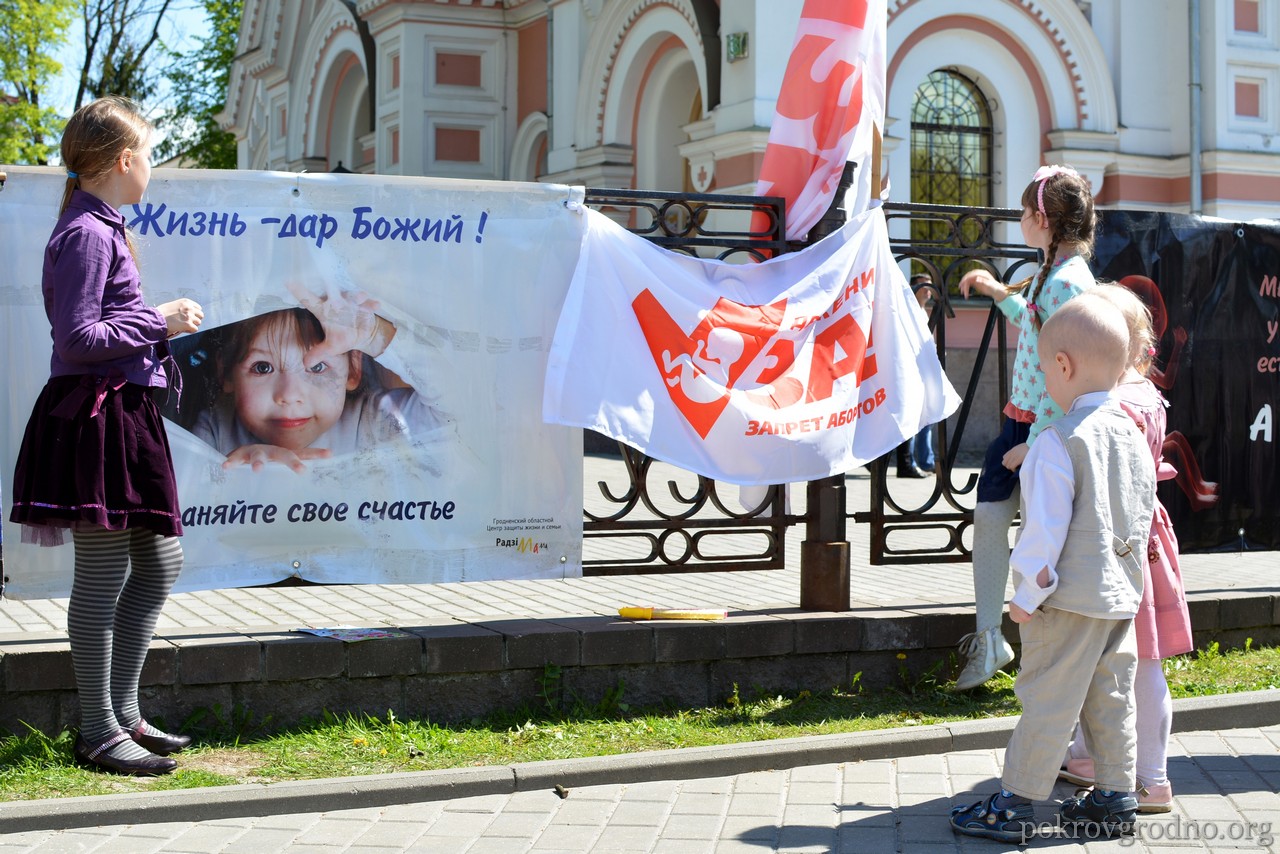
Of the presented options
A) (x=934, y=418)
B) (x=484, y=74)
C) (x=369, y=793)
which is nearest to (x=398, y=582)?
(x=369, y=793)

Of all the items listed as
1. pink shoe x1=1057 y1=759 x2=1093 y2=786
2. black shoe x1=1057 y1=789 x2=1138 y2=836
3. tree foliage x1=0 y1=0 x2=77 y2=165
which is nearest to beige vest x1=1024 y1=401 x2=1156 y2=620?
black shoe x1=1057 y1=789 x2=1138 y2=836

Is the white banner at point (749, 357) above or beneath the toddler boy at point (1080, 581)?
above

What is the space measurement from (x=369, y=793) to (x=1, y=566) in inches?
57.5

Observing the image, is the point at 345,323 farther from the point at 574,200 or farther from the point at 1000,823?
the point at 1000,823

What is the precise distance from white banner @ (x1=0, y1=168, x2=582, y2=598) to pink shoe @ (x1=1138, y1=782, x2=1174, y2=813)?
2.17 metres

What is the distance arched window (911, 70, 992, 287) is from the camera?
18109 millimetres

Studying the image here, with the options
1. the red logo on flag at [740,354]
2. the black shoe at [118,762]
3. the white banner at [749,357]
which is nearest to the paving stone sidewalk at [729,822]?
the black shoe at [118,762]

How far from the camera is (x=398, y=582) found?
18.2 feet

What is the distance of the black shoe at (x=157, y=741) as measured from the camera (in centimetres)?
486

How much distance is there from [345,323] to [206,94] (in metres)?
37.0

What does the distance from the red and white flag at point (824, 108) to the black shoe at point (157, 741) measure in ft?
9.80

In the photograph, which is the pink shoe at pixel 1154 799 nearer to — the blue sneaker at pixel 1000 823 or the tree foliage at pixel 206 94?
the blue sneaker at pixel 1000 823

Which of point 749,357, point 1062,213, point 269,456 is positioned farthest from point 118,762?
point 1062,213

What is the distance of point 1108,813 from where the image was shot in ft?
14.5
